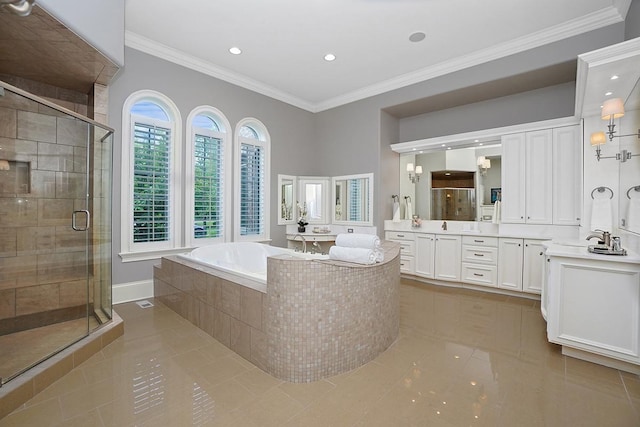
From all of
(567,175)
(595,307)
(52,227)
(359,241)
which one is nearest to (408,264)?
(567,175)

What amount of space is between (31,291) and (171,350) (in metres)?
1.44

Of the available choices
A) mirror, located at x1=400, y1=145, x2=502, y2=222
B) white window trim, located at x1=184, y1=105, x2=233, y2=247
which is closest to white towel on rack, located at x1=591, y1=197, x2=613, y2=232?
mirror, located at x1=400, y1=145, x2=502, y2=222

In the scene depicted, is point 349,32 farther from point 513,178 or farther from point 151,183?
point 151,183

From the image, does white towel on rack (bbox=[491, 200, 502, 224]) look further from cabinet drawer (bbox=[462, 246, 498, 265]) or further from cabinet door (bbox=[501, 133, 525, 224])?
cabinet drawer (bbox=[462, 246, 498, 265])

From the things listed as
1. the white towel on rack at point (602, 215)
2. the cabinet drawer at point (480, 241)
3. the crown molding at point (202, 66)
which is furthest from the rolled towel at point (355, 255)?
the crown molding at point (202, 66)

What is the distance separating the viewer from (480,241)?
163 inches

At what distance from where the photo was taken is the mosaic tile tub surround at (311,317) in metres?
1.93

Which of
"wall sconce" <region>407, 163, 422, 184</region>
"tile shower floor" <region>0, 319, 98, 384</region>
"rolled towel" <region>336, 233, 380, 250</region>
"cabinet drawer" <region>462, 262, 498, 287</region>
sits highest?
"wall sconce" <region>407, 163, 422, 184</region>

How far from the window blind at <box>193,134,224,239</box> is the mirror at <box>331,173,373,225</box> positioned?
7.03 feet

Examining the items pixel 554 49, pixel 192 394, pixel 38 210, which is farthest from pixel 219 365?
pixel 554 49

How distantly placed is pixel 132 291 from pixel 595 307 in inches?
181

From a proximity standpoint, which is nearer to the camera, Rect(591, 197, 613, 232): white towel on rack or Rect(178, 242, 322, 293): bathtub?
Rect(591, 197, 613, 232): white towel on rack

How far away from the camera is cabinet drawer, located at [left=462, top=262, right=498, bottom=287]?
13.2 feet

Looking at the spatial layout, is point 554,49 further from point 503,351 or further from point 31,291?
point 31,291
